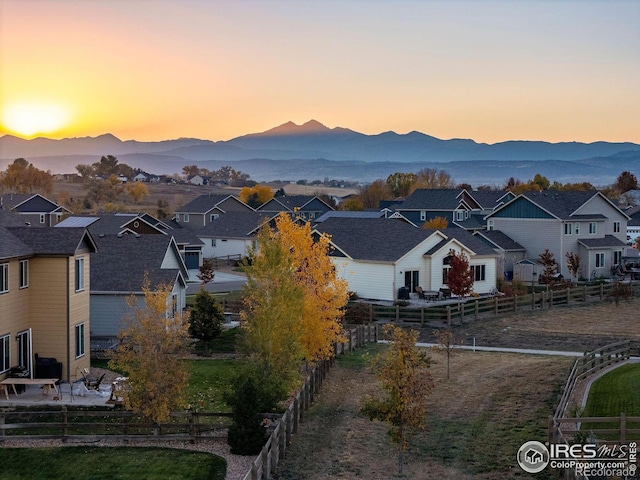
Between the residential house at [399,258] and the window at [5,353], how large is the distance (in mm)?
28772

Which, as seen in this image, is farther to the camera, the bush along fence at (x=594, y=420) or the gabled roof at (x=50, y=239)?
the gabled roof at (x=50, y=239)

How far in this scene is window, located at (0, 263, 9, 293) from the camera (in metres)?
Result: 29.9

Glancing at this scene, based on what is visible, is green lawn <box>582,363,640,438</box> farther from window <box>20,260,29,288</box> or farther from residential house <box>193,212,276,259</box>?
residential house <box>193,212,276,259</box>

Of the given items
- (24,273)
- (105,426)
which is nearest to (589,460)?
(105,426)

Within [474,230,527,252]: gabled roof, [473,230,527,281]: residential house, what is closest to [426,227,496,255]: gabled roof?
[473,230,527,281]: residential house

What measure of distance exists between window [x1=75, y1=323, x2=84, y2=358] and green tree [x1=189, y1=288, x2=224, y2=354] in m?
6.74

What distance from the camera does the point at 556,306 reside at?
183 ft

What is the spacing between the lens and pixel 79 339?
1323 inches

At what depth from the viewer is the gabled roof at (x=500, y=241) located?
69.2 m

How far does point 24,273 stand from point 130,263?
11.8 metres

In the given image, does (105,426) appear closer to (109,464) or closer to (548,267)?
Answer: (109,464)

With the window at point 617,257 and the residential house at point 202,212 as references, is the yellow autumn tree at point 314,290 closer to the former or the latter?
the window at point 617,257

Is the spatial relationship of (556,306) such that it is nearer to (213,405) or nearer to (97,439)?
(213,405)

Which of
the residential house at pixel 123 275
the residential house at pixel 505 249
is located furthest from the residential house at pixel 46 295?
the residential house at pixel 505 249
